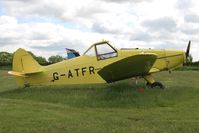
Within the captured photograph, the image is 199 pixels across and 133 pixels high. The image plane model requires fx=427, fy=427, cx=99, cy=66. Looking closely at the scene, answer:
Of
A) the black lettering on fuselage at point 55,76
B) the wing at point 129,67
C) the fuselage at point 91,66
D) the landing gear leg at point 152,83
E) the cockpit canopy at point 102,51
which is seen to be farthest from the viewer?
the black lettering on fuselage at point 55,76

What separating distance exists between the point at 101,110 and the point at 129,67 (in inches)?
136

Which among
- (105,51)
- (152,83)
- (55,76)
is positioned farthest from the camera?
(55,76)

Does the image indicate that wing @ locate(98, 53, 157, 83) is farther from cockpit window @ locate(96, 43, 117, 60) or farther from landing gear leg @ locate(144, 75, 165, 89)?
cockpit window @ locate(96, 43, 117, 60)

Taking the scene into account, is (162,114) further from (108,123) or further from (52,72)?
(52,72)

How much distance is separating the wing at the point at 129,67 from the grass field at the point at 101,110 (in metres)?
0.52

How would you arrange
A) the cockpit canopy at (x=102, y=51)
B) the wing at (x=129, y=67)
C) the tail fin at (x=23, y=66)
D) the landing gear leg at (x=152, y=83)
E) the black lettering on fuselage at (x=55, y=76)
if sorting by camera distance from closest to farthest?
the wing at (x=129, y=67) < the landing gear leg at (x=152, y=83) < the cockpit canopy at (x=102, y=51) < the black lettering on fuselage at (x=55, y=76) < the tail fin at (x=23, y=66)

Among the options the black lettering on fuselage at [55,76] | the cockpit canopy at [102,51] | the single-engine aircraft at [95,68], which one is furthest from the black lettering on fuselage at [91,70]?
the black lettering on fuselage at [55,76]

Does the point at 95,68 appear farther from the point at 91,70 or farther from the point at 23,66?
the point at 23,66

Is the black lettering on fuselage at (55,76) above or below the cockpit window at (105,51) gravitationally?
below

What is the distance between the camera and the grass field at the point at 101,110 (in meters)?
9.25

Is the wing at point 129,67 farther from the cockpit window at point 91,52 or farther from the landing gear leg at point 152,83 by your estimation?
the cockpit window at point 91,52

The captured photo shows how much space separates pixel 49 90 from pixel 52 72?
971 mm

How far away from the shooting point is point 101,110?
13.2 m

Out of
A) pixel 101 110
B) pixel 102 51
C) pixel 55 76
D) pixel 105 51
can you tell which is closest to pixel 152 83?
pixel 105 51
